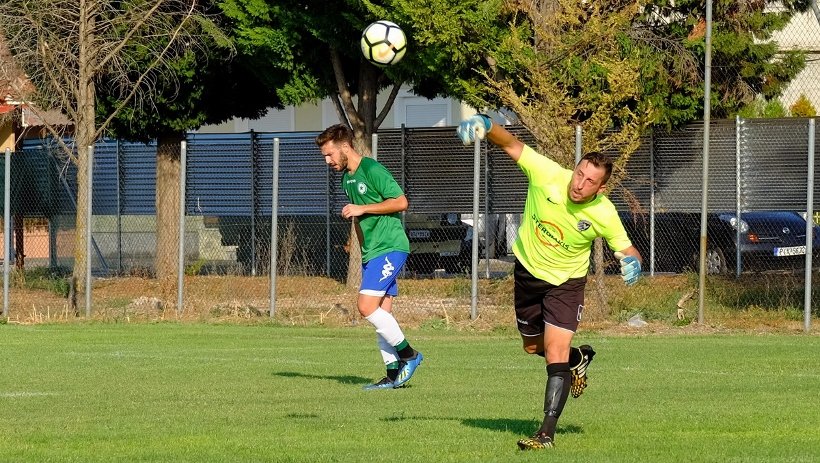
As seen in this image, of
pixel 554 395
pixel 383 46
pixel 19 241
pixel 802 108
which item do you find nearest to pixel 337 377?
pixel 383 46

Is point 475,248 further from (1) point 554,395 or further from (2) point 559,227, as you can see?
(1) point 554,395

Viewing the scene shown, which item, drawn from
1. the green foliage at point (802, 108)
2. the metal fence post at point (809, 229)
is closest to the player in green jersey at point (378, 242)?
A: the metal fence post at point (809, 229)

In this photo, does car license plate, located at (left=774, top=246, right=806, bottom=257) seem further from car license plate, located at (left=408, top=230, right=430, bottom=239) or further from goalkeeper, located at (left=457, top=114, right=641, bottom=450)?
goalkeeper, located at (left=457, top=114, right=641, bottom=450)

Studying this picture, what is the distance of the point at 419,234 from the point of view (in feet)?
82.2

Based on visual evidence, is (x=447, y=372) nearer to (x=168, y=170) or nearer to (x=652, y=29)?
(x=652, y=29)

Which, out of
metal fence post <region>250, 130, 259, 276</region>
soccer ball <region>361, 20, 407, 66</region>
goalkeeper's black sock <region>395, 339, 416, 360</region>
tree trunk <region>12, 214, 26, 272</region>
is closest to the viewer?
goalkeeper's black sock <region>395, 339, 416, 360</region>

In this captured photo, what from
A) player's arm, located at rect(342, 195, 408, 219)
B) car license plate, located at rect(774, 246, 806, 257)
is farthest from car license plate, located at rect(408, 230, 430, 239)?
player's arm, located at rect(342, 195, 408, 219)

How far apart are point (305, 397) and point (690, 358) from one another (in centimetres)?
539

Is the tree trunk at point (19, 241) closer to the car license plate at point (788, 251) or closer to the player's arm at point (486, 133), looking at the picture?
the car license plate at point (788, 251)

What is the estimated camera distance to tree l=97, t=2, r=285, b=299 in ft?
80.5

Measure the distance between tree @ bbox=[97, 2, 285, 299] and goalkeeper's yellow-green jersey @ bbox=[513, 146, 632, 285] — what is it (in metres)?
15.6

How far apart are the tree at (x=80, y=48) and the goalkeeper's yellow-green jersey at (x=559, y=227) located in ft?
45.3

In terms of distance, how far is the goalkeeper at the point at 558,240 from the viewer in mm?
8500

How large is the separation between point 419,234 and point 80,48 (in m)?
6.92
